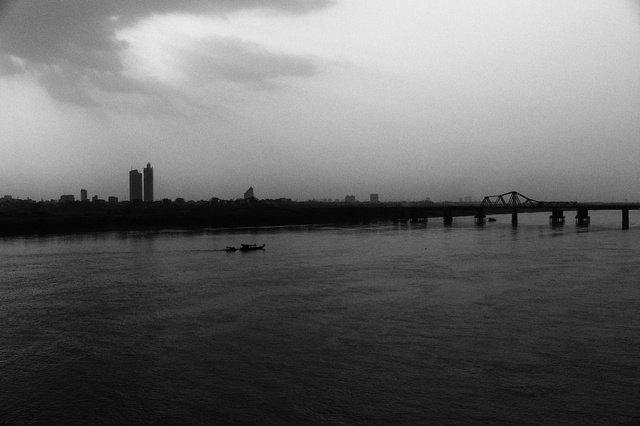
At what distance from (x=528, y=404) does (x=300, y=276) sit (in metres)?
17.8

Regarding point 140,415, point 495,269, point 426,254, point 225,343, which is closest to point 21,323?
point 225,343

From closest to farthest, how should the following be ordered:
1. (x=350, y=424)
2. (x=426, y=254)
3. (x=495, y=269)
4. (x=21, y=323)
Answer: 1. (x=350, y=424)
2. (x=21, y=323)
3. (x=495, y=269)
4. (x=426, y=254)

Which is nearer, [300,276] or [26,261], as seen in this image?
[300,276]

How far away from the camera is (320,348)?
551 inches

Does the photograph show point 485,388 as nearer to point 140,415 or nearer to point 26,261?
point 140,415

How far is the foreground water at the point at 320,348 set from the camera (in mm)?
10422

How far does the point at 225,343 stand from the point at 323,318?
392 centimetres

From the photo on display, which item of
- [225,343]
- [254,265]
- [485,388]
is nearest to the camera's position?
[485,388]

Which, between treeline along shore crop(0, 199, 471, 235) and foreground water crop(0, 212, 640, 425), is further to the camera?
treeline along shore crop(0, 199, 471, 235)

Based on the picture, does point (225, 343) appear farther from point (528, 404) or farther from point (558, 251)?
point (558, 251)

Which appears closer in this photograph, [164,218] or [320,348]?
[320,348]

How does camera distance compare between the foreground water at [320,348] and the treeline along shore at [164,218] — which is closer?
the foreground water at [320,348]

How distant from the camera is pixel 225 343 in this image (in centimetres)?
1466

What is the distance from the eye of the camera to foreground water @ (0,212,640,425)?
10.4 meters
